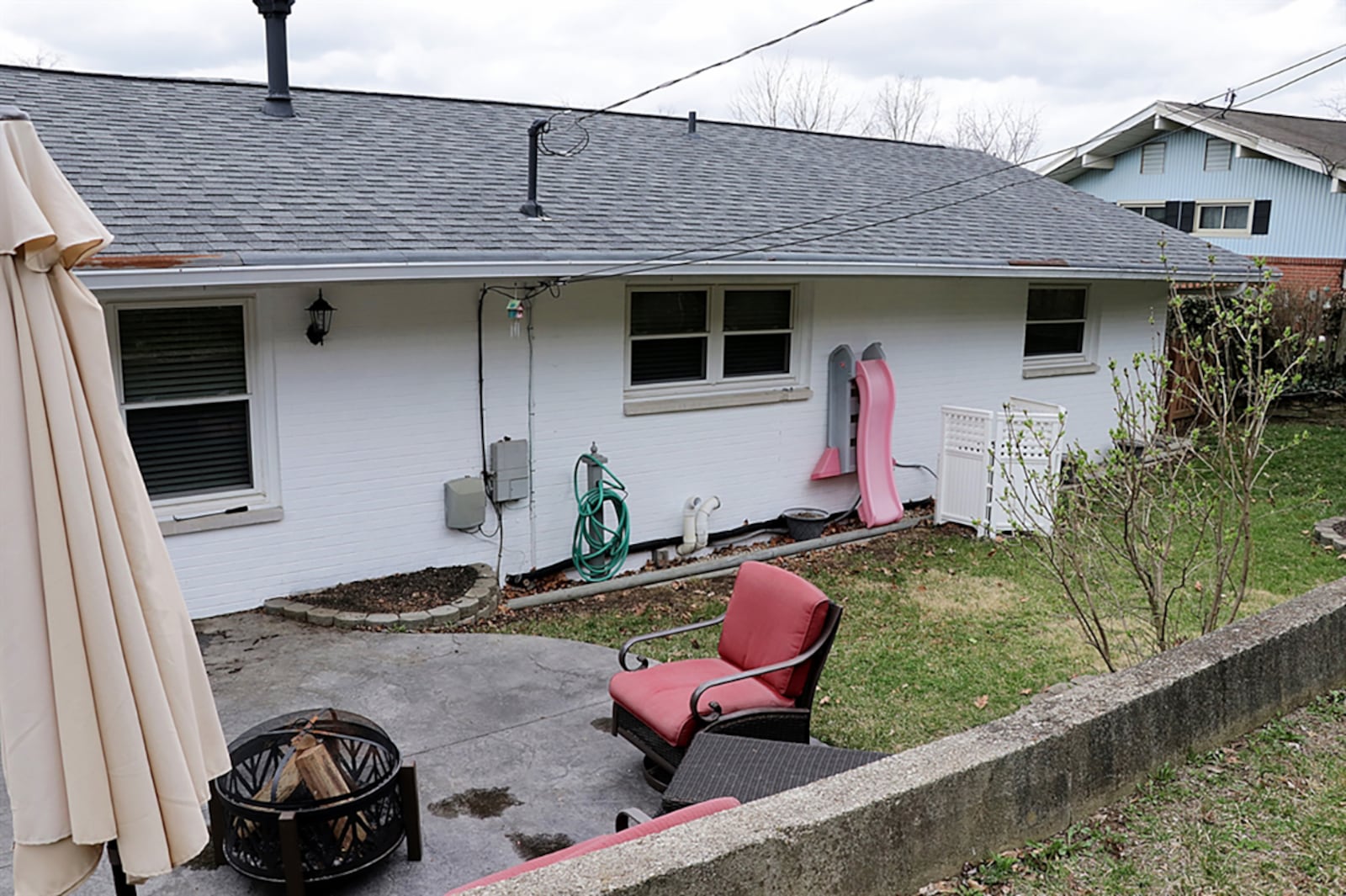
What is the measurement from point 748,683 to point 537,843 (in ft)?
4.32

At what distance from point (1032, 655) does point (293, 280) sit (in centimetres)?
576

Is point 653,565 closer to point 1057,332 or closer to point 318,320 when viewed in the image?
point 318,320

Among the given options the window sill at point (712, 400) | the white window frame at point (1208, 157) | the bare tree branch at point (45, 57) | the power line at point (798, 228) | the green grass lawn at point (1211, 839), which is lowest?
the green grass lawn at point (1211, 839)

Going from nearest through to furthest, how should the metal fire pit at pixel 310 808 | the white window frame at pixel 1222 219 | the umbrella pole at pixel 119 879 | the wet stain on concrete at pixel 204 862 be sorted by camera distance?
1. the umbrella pole at pixel 119 879
2. the metal fire pit at pixel 310 808
3. the wet stain on concrete at pixel 204 862
4. the white window frame at pixel 1222 219

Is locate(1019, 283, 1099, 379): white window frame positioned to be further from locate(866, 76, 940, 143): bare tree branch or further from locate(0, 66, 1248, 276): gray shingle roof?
locate(866, 76, 940, 143): bare tree branch

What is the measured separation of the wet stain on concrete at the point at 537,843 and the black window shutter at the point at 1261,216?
22.0m

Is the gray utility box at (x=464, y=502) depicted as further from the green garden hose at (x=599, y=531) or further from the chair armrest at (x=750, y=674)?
the chair armrest at (x=750, y=674)

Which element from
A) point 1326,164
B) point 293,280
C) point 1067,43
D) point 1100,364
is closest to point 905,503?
point 1100,364

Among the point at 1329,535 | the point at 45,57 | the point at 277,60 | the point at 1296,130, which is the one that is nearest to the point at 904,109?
the point at 1296,130

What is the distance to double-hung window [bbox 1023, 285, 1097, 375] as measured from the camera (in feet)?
42.9

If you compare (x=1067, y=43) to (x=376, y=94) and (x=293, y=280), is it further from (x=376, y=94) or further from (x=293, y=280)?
(x=293, y=280)

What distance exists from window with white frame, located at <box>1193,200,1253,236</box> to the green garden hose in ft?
60.3

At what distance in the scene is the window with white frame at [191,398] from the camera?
24.1 ft

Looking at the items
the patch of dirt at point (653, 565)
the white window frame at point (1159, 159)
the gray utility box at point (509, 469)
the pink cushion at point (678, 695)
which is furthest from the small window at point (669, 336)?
the white window frame at point (1159, 159)
